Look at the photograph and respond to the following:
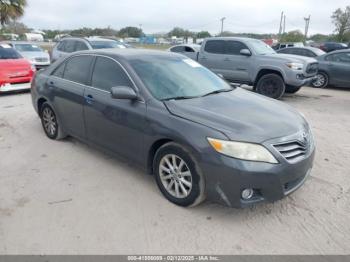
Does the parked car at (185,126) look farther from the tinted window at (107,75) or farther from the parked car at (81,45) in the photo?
the parked car at (81,45)

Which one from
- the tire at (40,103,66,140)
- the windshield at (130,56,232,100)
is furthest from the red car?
the windshield at (130,56,232,100)

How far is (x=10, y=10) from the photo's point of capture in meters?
18.2

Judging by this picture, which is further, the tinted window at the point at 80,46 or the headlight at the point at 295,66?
the tinted window at the point at 80,46

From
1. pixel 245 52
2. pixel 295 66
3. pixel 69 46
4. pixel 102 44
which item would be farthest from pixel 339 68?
pixel 69 46

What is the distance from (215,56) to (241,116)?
7.37 m

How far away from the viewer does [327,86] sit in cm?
1190

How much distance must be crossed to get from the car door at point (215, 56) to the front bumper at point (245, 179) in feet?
24.2

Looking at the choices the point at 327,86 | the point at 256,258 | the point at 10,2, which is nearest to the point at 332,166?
the point at 256,258

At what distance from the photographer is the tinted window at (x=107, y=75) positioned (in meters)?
3.89

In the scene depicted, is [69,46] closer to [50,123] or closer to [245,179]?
[50,123]

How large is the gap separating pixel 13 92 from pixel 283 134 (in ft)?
30.0

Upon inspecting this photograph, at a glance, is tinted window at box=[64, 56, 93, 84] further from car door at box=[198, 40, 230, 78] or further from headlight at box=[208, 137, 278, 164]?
car door at box=[198, 40, 230, 78]

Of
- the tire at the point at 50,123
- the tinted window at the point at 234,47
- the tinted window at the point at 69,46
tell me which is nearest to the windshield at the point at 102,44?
the tinted window at the point at 69,46

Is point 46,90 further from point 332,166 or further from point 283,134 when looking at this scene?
point 332,166
